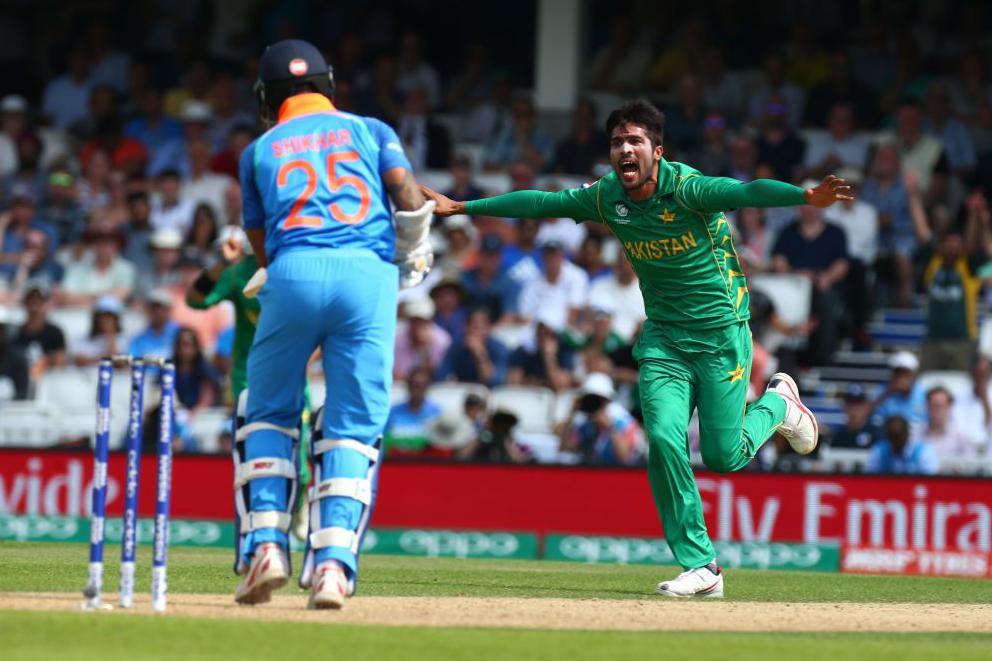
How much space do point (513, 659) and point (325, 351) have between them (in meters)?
1.68

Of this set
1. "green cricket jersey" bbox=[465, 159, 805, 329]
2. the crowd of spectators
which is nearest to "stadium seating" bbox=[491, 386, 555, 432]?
the crowd of spectators

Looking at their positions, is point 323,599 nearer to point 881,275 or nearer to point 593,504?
point 593,504

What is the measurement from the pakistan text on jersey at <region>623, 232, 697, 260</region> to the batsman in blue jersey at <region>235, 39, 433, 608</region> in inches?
74.2

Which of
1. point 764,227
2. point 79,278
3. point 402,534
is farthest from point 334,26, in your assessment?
point 402,534

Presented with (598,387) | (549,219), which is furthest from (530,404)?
(549,219)

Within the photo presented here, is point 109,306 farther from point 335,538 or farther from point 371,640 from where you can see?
point 371,640

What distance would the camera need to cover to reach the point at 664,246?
29.5ft

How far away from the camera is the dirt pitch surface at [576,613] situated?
23.2 feet

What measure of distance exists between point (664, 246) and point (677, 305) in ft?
1.03

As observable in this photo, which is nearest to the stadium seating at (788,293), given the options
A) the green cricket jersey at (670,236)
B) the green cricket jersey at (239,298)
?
the green cricket jersey at (239,298)

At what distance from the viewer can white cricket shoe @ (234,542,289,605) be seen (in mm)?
7004

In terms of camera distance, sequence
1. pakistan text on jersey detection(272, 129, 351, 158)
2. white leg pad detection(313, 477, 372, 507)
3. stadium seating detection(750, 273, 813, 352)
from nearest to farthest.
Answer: white leg pad detection(313, 477, 372, 507) → pakistan text on jersey detection(272, 129, 351, 158) → stadium seating detection(750, 273, 813, 352)

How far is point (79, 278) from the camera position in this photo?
1875 cm

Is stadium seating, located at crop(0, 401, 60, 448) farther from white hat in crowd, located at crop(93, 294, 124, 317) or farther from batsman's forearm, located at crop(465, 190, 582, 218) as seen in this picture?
batsman's forearm, located at crop(465, 190, 582, 218)
